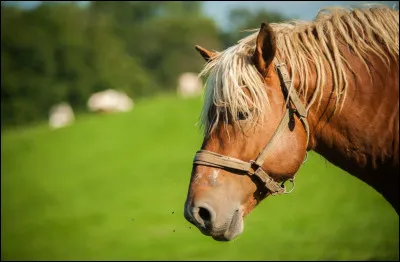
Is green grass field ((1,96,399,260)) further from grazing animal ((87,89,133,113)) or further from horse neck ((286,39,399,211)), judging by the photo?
grazing animal ((87,89,133,113))

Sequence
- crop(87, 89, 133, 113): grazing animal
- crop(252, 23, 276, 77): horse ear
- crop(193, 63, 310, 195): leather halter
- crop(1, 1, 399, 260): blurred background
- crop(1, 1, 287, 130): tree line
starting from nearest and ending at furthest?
crop(252, 23, 276, 77): horse ear → crop(193, 63, 310, 195): leather halter → crop(1, 1, 399, 260): blurred background → crop(87, 89, 133, 113): grazing animal → crop(1, 1, 287, 130): tree line

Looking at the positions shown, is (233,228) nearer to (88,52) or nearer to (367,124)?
(367,124)

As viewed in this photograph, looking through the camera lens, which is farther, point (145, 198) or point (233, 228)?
point (145, 198)

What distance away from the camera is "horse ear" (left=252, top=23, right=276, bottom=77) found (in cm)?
257

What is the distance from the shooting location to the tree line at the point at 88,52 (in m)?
45.2

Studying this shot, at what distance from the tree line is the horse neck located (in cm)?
3732

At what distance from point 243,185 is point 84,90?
4726 cm

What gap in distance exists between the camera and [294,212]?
10.7 metres

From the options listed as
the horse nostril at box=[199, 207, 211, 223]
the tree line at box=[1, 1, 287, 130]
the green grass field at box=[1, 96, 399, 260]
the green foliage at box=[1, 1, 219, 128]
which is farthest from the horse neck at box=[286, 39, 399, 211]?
the green foliage at box=[1, 1, 219, 128]

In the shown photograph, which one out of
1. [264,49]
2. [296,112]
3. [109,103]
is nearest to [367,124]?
[296,112]

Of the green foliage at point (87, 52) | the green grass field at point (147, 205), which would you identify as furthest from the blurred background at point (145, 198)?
the green foliage at point (87, 52)

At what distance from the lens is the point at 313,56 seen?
2701 millimetres

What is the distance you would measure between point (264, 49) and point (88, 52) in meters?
50.6

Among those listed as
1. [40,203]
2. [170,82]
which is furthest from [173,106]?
[170,82]
